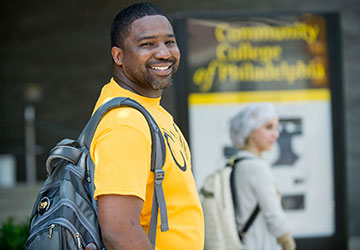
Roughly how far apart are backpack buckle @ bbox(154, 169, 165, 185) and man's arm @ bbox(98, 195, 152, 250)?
0.10 m

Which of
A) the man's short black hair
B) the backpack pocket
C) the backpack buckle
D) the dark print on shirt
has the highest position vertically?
the man's short black hair

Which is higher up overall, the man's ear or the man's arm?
the man's ear

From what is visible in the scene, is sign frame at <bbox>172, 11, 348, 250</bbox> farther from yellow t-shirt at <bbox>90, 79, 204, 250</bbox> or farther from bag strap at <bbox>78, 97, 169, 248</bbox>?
bag strap at <bbox>78, 97, 169, 248</bbox>

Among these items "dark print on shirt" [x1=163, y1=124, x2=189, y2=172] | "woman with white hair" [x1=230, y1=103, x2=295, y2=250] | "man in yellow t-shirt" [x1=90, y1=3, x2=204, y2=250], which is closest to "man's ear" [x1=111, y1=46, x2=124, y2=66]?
"man in yellow t-shirt" [x1=90, y1=3, x2=204, y2=250]

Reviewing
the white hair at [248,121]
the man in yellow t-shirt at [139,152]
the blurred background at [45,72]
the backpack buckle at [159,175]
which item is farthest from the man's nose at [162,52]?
the blurred background at [45,72]

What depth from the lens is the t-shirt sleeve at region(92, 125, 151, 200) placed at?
5.34 ft

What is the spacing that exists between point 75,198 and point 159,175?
0.26 metres

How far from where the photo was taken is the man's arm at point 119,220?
163 centimetres

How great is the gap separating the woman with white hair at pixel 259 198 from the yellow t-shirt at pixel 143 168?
1.40 metres

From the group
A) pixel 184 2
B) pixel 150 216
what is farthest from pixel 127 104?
pixel 184 2

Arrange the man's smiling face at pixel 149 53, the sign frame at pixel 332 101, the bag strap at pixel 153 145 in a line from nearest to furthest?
the bag strap at pixel 153 145, the man's smiling face at pixel 149 53, the sign frame at pixel 332 101

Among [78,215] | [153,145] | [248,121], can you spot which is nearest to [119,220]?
[78,215]

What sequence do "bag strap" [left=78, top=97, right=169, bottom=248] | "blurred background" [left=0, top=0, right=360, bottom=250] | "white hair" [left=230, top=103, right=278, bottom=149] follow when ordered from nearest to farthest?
"bag strap" [left=78, top=97, right=169, bottom=248] < "white hair" [left=230, top=103, right=278, bottom=149] < "blurred background" [left=0, top=0, right=360, bottom=250]

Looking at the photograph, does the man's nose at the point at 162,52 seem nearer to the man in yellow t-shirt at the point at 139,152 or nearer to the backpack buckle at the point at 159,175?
the man in yellow t-shirt at the point at 139,152
